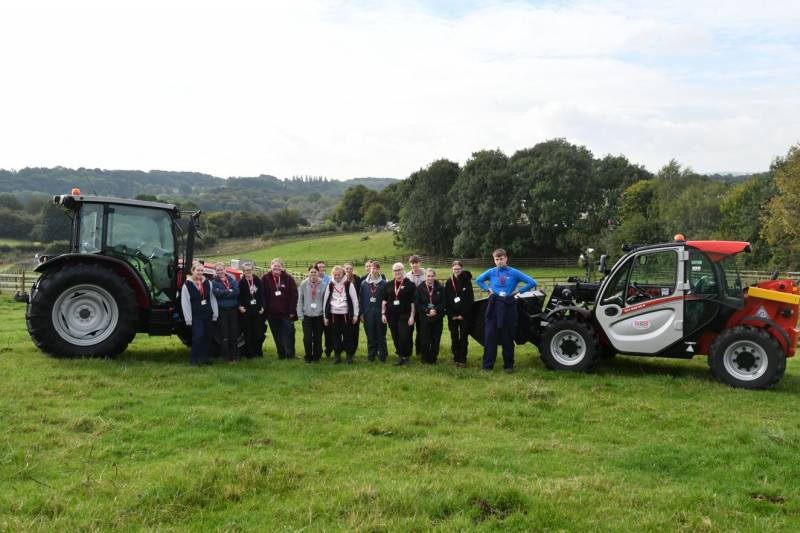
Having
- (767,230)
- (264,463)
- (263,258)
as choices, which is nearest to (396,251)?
(263,258)

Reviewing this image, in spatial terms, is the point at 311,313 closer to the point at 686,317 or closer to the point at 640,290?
the point at 640,290

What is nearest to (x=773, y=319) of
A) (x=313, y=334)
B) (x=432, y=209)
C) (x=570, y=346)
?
(x=570, y=346)

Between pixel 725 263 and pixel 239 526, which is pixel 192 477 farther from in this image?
pixel 725 263

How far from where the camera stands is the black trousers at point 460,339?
34.0 ft

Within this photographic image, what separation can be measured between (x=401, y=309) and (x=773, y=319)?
5.50m

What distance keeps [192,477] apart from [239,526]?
2.64ft

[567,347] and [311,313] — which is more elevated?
[311,313]

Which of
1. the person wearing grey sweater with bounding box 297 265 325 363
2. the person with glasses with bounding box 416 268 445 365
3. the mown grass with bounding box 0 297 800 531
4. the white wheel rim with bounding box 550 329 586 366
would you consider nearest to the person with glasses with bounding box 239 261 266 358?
the person wearing grey sweater with bounding box 297 265 325 363

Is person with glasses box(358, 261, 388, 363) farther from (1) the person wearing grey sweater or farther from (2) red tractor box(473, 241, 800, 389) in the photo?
(2) red tractor box(473, 241, 800, 389)

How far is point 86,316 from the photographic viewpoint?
32.0ft

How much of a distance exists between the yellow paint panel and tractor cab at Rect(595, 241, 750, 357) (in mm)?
171

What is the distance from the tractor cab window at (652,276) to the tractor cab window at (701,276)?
0.22 m

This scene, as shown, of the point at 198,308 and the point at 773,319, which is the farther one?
the point at 198,308

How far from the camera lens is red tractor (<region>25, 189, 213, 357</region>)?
9484mm
